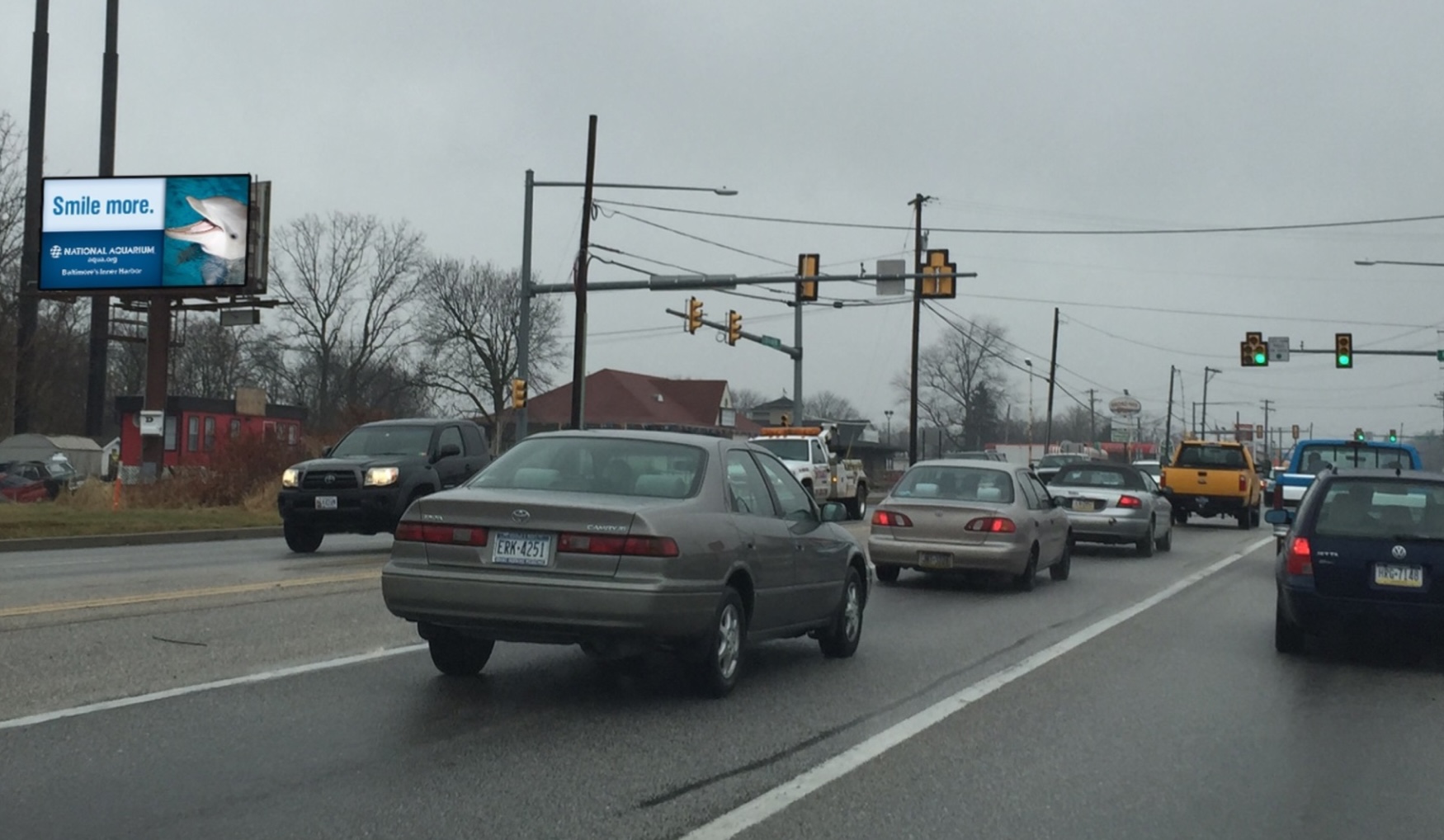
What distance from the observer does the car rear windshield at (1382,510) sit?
10312mm

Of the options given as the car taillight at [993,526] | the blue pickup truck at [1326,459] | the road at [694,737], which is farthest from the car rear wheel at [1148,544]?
the road at [694,737]

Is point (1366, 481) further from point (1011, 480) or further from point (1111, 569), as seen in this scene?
point (1111, 569)

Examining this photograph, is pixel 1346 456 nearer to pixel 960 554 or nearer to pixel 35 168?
pixel 960 554

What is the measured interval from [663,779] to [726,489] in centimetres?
253

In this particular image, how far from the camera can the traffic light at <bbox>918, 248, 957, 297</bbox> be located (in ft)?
96.4

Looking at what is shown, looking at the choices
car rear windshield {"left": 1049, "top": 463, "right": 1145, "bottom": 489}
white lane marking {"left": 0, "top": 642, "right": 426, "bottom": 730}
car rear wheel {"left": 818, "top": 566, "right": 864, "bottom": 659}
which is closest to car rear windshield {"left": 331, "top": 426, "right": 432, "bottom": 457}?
white lane marking {"left": 0, "top": 642, "right": 426, "bottom": 730}

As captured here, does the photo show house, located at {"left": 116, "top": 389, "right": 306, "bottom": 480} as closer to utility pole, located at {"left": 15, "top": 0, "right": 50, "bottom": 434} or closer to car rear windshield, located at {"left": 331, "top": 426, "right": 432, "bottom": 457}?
utility pole, located at {"left": 15, "top": 0, "right": 50, "bottom": 434}

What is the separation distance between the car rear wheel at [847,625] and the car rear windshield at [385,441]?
393 inches

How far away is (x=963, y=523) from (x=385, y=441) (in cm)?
831

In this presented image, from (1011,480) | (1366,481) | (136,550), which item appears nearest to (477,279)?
(136,550)

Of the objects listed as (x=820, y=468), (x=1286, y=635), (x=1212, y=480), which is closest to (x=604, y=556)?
(x=1286, y=635)

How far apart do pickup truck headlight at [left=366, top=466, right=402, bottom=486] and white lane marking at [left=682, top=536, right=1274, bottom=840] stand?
9.43 m

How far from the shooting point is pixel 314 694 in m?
7.90

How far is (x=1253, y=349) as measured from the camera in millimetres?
46188
